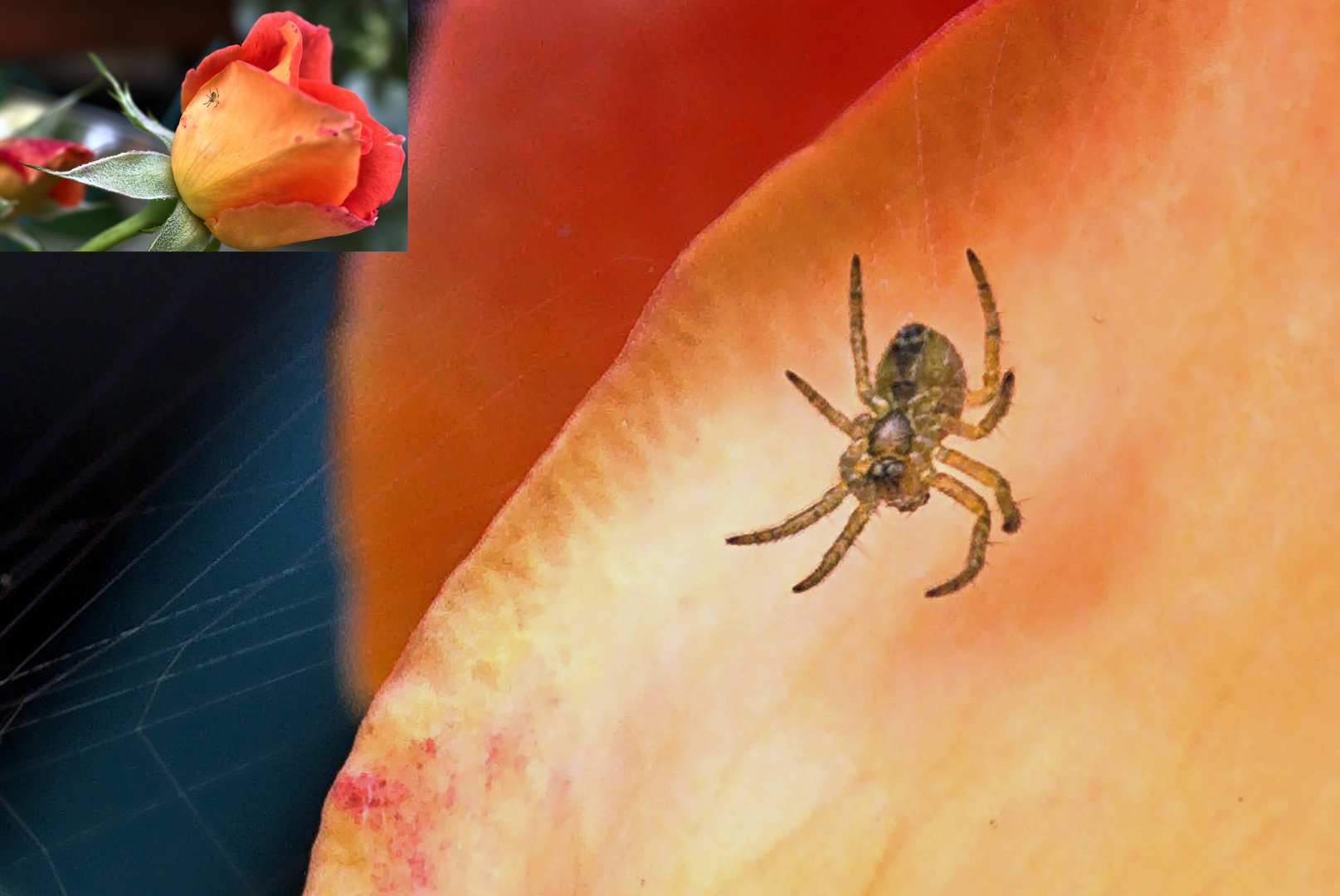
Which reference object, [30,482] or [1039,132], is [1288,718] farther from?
[30,482]

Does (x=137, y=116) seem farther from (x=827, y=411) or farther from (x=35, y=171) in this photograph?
(x=827, y=411)

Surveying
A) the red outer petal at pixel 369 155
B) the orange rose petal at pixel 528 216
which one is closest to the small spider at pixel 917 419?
the orange rose petal at pixel 528 216

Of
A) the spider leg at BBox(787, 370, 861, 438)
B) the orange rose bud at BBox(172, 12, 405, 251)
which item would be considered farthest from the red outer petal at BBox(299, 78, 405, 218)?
the spider leg at BBox(787, 370, 861, 438)

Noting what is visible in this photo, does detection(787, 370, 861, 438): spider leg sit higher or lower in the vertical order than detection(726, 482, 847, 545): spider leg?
higher

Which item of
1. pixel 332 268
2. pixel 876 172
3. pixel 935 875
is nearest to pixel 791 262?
pixel 876 172

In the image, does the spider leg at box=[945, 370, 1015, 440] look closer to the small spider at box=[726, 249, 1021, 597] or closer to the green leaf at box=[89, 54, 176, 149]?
the small spider at box=[726, 249, 1021, 597]

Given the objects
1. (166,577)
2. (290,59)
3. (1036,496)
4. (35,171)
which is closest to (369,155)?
(290,59)
